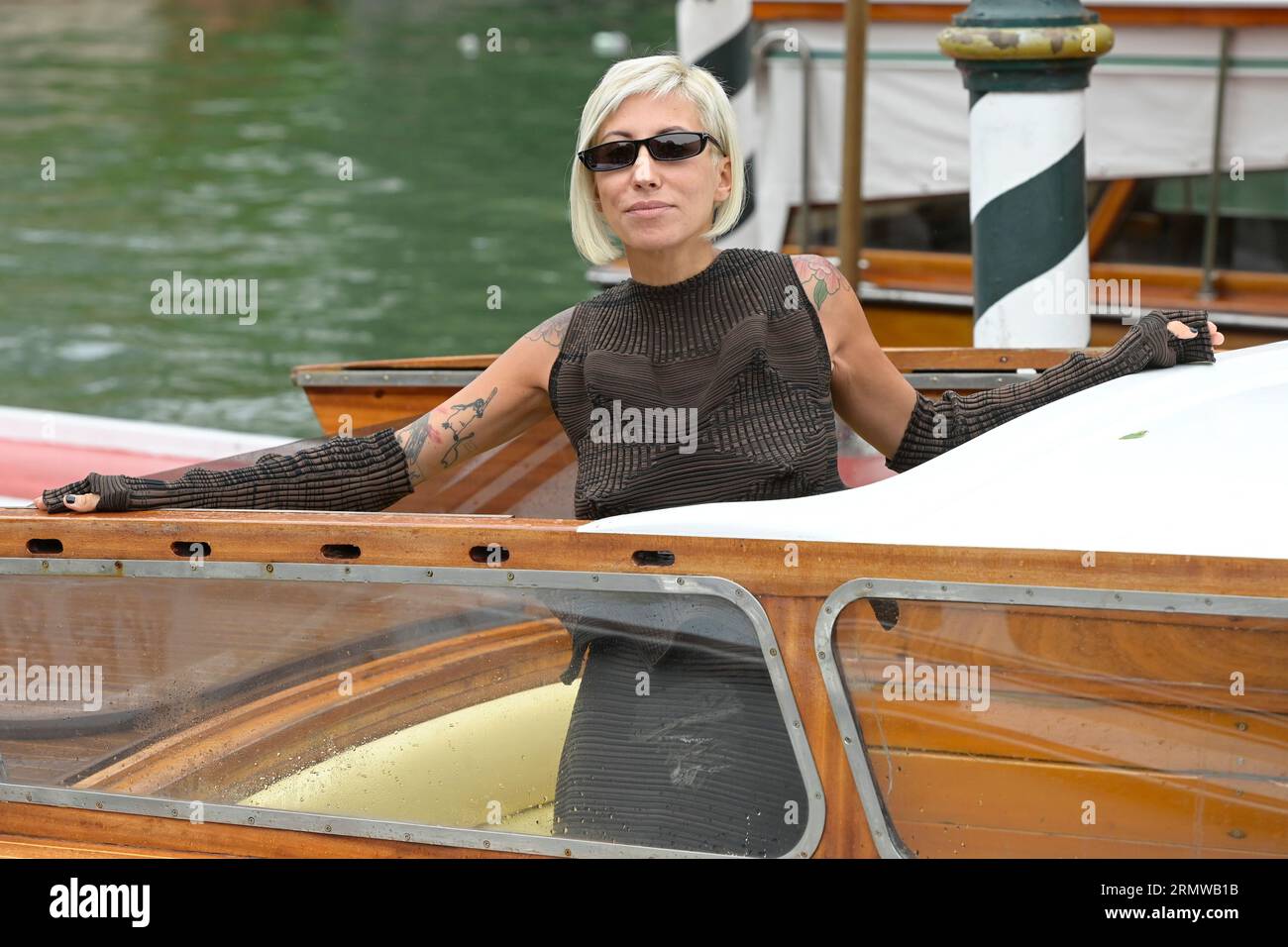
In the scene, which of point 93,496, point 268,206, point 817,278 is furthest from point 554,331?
point 268,206

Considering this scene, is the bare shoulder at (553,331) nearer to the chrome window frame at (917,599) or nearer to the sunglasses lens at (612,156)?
the sunglasses lens at (612,156)

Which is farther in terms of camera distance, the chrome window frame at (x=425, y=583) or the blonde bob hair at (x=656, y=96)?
the blonde bob hair at (x=656, y=96)

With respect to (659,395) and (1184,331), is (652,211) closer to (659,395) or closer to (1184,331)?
(659,395)

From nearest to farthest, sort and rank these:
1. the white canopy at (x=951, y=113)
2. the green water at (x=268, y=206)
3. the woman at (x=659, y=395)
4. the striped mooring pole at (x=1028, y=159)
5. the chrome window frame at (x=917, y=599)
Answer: the chrome window frame at (x=917, y=599) < the woman at (x=659, y=395) < the striped mooring pole at (x=1028, y=159) < the white canopy at (x=951, y=113) < the green water at (x=268, y=206)

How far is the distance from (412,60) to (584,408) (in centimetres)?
1778

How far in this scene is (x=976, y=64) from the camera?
3984 mm

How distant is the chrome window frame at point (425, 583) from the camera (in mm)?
2006

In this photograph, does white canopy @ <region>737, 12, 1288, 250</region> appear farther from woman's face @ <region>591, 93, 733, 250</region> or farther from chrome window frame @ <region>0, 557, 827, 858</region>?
chrome window frame @ <region>0, 557, 827, 858</region>

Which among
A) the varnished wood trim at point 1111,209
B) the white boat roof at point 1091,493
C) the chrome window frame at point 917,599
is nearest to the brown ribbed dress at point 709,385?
the white boat roof at point 1091,493

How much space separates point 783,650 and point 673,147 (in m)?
0.78

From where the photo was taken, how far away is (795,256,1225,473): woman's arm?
7.88 feet

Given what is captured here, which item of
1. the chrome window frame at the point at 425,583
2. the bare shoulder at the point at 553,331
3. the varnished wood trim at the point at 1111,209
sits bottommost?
the chrome window frame at the point at 425,583

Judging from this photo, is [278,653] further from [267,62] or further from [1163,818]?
[267,62]
